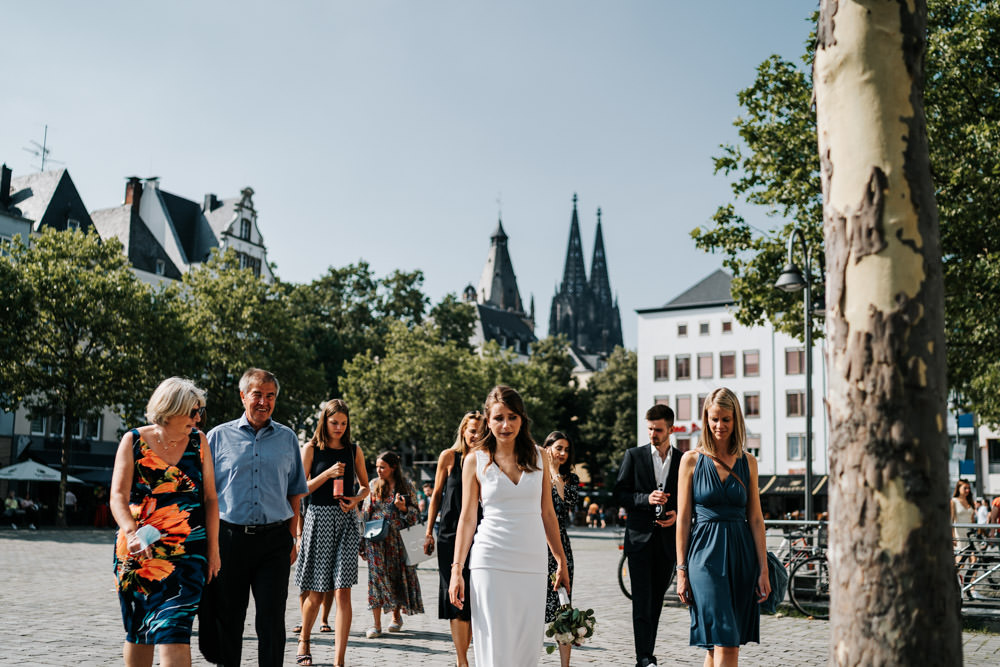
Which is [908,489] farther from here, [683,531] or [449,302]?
[449,302]

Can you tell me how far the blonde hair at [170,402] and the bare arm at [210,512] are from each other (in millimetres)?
276

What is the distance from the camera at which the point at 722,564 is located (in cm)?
628

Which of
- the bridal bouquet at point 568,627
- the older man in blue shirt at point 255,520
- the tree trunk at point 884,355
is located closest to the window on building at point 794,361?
the bridal bouquet at point 568,627

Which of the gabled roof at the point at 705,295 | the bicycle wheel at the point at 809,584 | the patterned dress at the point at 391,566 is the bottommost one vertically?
the bicycle wheel at the point at 809,584

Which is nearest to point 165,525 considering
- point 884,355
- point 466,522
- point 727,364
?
point 466,522

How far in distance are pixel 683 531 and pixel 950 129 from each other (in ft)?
52.1

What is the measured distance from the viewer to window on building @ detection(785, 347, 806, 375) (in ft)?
218

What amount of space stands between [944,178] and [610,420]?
202ft

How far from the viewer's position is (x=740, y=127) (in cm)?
2280

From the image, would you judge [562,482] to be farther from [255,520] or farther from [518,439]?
[255,520]

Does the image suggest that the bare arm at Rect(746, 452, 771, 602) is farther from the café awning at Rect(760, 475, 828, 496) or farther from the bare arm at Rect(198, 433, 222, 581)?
the café awning at Rect(760, 475, 828, 496)

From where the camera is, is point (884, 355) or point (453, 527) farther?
point (453, 527)

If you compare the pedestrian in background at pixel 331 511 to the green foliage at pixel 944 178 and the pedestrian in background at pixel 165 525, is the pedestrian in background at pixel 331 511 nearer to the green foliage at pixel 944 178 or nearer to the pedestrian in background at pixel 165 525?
the pedestrian in background at pixel 165 525

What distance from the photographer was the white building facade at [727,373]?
66.1 metres
